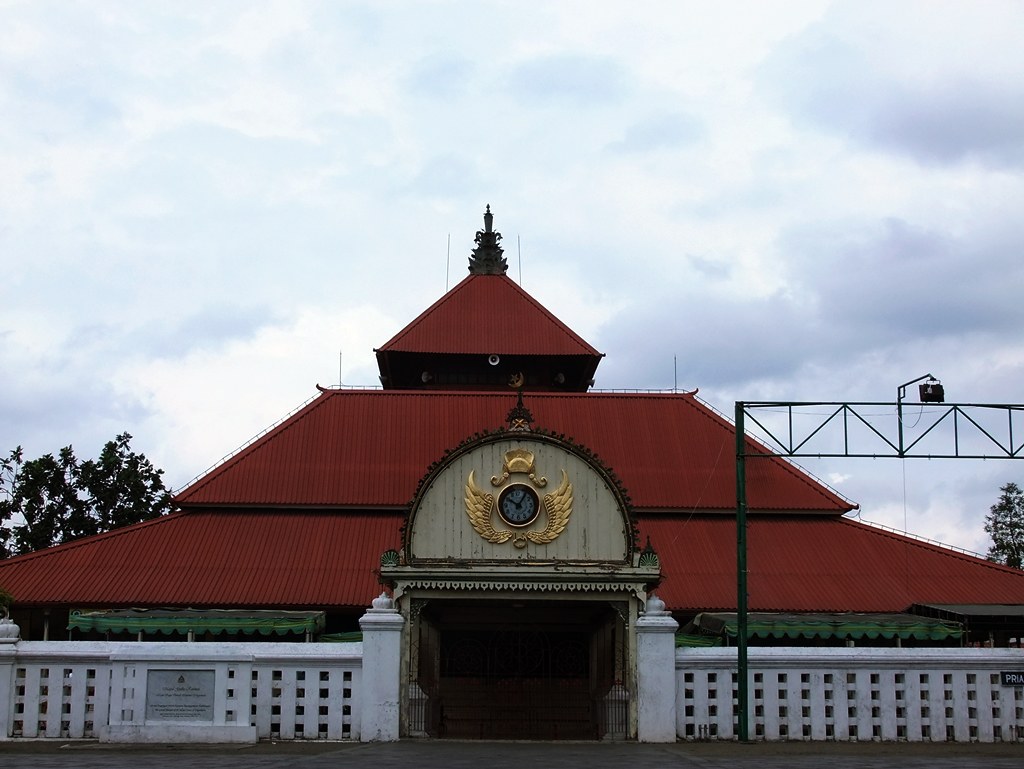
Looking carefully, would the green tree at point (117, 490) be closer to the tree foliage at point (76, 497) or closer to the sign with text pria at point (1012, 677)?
the tree foliage at point (76, 497)

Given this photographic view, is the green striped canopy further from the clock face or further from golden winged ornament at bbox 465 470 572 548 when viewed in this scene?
the clock face

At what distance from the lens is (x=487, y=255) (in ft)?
159

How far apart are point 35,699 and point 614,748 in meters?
9.48

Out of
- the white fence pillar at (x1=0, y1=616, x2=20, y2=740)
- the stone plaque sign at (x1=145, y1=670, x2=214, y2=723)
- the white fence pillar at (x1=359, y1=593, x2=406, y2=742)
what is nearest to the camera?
the stone plaque sign at (x1=145, y1=670, x2=214, y2=723)

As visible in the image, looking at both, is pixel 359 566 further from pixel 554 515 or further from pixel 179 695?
pixel 179 695

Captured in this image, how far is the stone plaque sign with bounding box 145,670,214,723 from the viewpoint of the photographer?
19.9 meters

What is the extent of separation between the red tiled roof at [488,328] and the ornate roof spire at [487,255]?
1536 millimetres

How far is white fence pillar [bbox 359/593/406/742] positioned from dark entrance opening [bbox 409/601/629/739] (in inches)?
63.3

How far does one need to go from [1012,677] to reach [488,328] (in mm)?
25907

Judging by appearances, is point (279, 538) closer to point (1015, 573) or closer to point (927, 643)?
point (927, 643)

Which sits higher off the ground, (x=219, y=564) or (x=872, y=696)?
(x=219, y=564)

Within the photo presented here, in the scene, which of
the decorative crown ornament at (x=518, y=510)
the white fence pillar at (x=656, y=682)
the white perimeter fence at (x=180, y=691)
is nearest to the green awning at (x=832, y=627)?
the decorative crown ornament at (x=518, y=510)

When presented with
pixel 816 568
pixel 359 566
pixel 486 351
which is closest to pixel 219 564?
pixel 359 566

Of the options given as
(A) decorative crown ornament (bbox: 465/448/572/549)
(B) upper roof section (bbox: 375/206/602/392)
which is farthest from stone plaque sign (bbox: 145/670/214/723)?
(B) upper roof section (bbox: 375/206/602/392)
